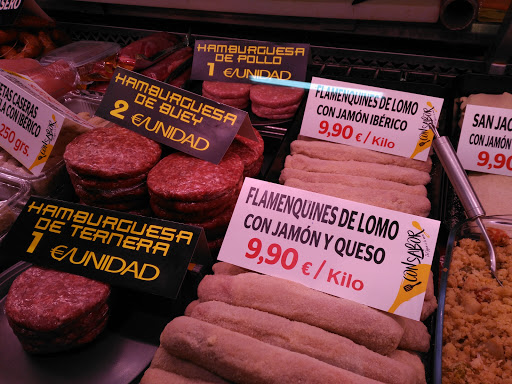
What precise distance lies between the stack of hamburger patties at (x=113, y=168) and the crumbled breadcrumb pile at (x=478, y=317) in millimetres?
1365

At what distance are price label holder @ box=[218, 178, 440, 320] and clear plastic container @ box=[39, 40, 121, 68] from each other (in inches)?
75.5

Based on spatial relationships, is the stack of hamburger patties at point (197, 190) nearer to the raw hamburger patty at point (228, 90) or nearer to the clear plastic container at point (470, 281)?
the raw hamburger patty at point (228, 90)

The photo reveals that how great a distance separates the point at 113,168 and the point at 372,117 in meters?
1.26

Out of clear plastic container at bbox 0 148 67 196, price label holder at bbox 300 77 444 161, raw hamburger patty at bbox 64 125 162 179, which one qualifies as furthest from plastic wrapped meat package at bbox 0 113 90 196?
price label holder at bbox 300 77 444 161

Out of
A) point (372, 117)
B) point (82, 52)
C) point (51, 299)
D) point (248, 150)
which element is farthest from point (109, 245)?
point (82, 52)

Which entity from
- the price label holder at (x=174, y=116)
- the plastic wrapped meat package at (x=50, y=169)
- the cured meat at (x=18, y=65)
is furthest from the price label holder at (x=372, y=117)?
the cured meat at (x=18, y=65)

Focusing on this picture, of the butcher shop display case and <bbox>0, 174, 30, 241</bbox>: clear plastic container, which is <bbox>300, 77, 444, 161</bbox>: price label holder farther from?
<bbox>0, 174, 30, 241</bbox>: clear plastic container

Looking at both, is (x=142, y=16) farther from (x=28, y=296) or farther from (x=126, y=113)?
(x=28, y=296)

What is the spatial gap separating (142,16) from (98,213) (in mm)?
1758

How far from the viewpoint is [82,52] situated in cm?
281

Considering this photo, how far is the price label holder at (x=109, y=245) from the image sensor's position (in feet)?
4.57

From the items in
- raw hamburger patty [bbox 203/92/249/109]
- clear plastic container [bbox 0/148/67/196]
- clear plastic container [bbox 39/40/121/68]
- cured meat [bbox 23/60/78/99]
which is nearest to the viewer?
clear plastic container [bbox 0/148/67/196]

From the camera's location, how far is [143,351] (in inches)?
57.1

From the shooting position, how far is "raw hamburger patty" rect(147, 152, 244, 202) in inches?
61.5
